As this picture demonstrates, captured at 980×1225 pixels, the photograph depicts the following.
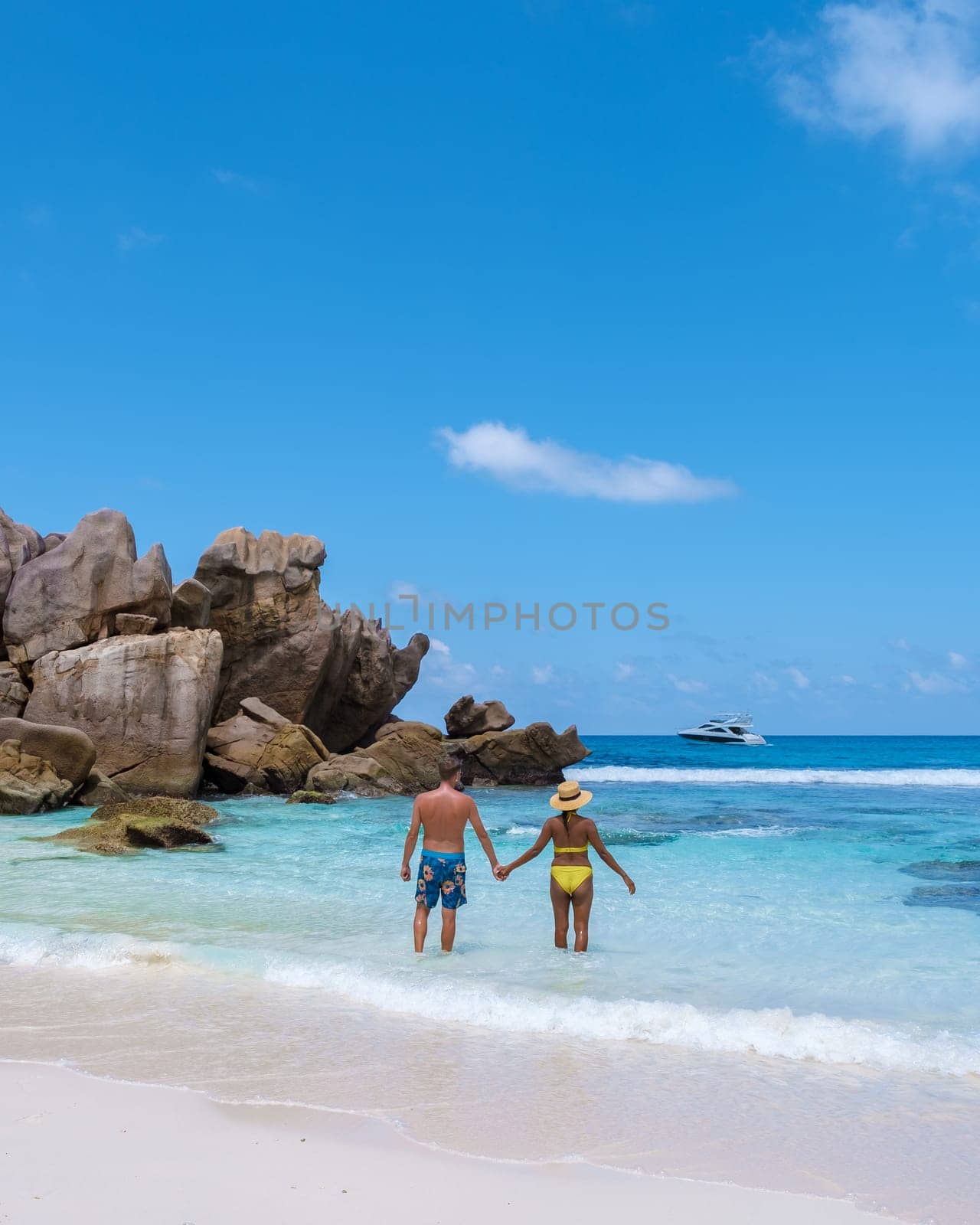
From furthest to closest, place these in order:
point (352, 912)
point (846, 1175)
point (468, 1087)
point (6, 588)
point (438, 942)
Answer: point (6, 588) → point (352, 912) → point (438, 942) → point (468, 1087) → point (846, 1175)

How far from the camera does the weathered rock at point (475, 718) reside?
35156mm

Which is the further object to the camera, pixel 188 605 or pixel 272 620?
pixel 272 620

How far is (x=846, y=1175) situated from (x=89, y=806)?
19410 mm

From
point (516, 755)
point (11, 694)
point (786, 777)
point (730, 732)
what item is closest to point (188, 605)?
point (11, 694)

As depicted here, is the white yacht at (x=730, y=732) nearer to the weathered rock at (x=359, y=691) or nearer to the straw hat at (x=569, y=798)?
the weathered rock at (x=359, y=691)

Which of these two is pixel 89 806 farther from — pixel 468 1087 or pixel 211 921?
pixel 468 1087

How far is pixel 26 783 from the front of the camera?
19.6m

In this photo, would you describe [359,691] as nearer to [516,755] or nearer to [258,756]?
[516,755]

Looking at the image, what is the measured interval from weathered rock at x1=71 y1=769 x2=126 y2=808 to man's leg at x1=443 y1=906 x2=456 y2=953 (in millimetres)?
14608

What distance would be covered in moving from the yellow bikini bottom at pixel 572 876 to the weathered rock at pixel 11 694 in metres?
19.0

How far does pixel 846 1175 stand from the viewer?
4473 mm

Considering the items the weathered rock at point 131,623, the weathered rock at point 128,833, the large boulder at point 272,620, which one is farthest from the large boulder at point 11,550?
the weathered rock at point 128,833

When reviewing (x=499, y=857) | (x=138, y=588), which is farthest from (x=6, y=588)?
(x=499, y=857)

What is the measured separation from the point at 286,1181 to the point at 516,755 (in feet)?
90.7
